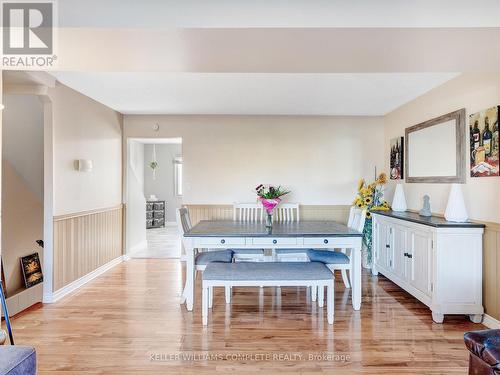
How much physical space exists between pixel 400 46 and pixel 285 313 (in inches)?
92.4

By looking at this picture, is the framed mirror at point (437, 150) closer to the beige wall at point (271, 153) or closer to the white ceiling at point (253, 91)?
the white ceiling at point (253, 91)

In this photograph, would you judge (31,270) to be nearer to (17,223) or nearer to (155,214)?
(17,223)

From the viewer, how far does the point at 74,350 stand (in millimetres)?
2174

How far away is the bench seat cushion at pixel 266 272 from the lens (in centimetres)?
251

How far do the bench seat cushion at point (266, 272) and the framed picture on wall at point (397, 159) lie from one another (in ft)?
7.31

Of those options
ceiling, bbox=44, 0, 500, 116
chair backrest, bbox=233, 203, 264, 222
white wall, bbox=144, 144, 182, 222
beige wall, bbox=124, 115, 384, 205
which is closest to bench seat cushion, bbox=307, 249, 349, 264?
chair backrest, bbox=233, 203, 264, 222

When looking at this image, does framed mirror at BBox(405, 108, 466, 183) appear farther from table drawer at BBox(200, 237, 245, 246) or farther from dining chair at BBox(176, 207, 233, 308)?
dining chair at BBox(176, 207, 233, 308)

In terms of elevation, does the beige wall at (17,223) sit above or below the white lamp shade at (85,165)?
below

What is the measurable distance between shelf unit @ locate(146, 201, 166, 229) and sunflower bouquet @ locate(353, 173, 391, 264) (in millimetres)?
5487

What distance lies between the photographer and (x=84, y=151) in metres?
3.67

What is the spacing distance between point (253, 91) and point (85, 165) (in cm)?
222

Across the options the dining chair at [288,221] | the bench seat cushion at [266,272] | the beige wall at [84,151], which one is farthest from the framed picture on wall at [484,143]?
the beige wall at [84,151]

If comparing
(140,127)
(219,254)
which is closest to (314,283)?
(219,254)

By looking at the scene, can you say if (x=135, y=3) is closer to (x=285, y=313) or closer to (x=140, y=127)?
(x=285, y=313)
